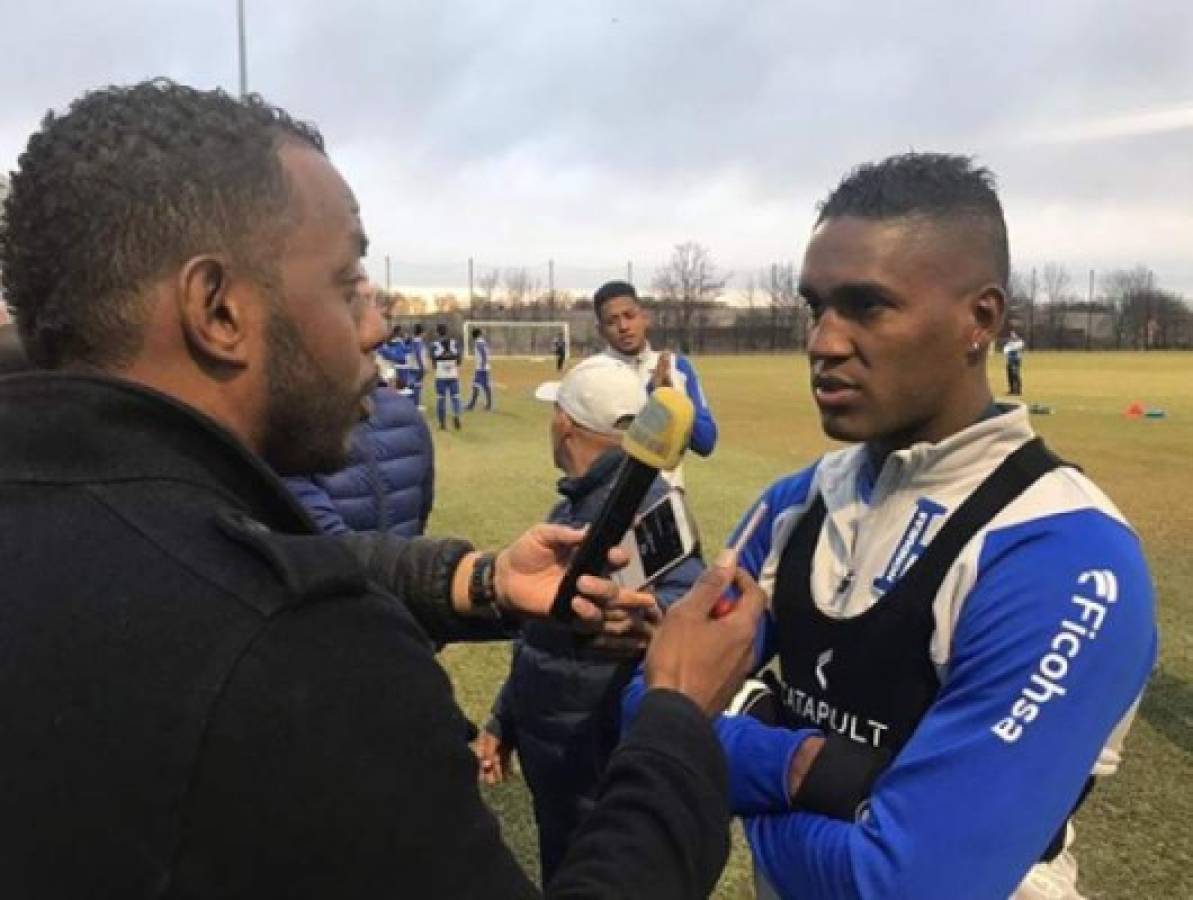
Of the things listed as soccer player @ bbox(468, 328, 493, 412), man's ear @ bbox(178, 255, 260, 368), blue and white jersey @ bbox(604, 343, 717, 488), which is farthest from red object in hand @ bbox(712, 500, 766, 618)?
soccer player @ bbox(468, 328, 493, 412)

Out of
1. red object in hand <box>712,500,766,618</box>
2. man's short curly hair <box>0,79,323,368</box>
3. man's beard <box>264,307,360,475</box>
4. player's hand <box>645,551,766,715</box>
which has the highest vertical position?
man's short curly hair <box>0,79,323,368</box>

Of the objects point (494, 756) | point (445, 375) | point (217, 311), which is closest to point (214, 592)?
point (217, 311)

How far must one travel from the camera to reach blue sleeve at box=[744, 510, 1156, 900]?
1705 millimetres

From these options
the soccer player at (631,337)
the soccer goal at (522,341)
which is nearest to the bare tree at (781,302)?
the soccer goal at (522,341)

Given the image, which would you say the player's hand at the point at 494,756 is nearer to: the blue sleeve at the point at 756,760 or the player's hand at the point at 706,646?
the blue sleeve at the point at 756,760

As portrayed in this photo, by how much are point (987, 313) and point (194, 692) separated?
1.66 m

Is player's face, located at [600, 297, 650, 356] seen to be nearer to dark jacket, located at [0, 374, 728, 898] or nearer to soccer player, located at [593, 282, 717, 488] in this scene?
soccer player, located at [593, 282, 717, 488]

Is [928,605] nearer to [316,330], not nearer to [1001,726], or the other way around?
[1001,726]

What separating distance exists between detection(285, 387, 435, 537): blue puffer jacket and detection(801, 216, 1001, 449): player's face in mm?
2288

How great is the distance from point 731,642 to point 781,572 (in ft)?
1.90

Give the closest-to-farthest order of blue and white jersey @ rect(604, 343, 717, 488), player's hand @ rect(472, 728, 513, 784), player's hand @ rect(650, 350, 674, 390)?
player's hand @ rect(472, 728, 513, 784), player's hand @ rect(650, 350, 674, 390), blue and white jersey @ rect(604, 343, 717, 488)

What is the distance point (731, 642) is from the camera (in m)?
1.69

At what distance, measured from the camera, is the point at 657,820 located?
4.30 ft

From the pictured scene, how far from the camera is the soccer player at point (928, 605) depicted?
67.7 inches
